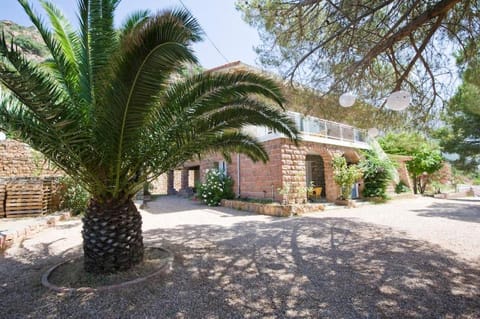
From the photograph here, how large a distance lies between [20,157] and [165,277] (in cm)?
1732

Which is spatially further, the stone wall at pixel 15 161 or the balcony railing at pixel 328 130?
the stone wall at pixel 15 161

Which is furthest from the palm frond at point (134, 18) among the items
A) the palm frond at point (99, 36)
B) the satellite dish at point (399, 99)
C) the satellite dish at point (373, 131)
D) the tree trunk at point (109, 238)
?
the satellite dish at point (373, 131)

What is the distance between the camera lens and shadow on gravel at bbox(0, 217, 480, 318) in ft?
9.09

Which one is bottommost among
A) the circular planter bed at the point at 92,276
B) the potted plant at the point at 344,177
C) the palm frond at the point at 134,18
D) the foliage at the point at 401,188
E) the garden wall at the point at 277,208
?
the circular planter bed at the point at 92,276

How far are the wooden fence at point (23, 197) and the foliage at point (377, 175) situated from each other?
15105mm

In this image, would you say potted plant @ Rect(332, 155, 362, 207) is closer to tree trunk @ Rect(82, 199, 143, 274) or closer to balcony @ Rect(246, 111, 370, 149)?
balcony @ Rect(246, 111, 370, 149)

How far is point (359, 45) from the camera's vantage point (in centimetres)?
554

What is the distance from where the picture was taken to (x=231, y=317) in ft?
8.73

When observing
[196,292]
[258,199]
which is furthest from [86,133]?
[258,199]

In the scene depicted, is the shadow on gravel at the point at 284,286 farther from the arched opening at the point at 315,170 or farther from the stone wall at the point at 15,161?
the stone wall at the point at 15,161

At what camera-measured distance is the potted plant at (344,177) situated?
11.8 meters

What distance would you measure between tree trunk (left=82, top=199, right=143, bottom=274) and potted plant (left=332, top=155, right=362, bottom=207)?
10.4 metres

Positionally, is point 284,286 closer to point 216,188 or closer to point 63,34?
point 63,34

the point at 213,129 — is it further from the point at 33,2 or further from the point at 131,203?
the point at 33,2
